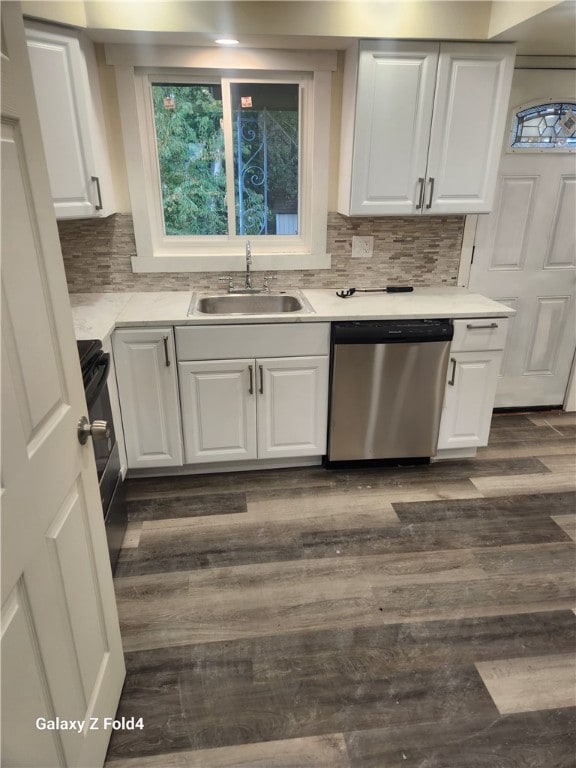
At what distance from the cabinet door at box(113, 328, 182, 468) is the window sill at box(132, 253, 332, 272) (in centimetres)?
60

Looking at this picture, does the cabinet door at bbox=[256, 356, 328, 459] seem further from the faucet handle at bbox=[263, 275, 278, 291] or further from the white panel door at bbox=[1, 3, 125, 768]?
the white panel door at bbox=[1, 3, 125, 768]

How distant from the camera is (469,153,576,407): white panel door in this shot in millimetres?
2873

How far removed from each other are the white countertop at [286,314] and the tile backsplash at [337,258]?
75 millimetres

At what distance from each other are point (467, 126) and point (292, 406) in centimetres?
163

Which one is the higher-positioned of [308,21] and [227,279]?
[308,21]

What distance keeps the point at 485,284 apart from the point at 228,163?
67.5 inches

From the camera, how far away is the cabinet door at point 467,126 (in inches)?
89.2

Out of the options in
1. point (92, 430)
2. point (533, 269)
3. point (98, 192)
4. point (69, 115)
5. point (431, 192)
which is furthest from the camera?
point (533, 269)

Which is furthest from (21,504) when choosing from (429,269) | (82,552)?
(429,269)

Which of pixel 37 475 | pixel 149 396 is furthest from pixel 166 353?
pixel 37 475

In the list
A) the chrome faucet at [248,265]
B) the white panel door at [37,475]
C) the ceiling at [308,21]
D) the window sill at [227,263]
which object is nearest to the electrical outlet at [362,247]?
the window sill at [227,263]

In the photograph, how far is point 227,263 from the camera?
2.75 m

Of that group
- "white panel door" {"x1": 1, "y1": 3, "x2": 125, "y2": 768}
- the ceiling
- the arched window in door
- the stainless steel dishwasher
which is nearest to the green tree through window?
the ceiling

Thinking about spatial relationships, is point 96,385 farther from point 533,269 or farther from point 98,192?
point 533,269
